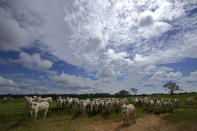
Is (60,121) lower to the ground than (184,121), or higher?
lower

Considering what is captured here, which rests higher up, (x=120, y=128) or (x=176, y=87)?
(x=176, y=87)

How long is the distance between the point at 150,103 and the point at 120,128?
1662 centimetres

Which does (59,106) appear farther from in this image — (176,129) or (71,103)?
(176,129)

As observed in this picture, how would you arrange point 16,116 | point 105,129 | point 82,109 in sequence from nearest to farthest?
1. point 105,129
2. point 16,116
3. point 82,109

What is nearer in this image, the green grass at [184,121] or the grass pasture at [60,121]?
the grass pasture at [60,121]

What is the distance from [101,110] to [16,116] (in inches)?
510

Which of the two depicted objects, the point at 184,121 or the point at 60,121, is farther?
the point at 184,121

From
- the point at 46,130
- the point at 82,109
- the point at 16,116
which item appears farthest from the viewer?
the point at 82,109

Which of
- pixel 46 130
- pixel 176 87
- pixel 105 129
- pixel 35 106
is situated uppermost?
pixel 176 87

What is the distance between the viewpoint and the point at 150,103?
89.0 ft

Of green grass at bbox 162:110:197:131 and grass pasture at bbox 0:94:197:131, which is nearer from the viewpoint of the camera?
grass pasture at bbox 0:94:197:131

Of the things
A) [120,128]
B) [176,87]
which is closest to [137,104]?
[120,128]

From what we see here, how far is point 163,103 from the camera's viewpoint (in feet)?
84.9

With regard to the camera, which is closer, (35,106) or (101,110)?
(35,106)
